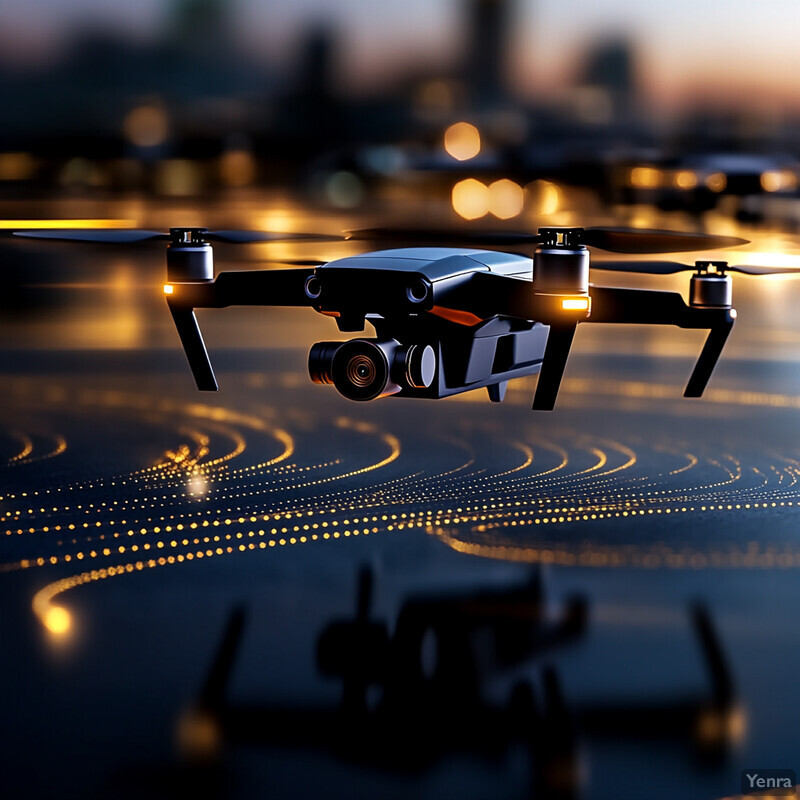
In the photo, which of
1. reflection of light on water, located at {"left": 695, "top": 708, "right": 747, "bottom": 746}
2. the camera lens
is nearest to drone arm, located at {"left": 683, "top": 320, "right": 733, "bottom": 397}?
the camera lens

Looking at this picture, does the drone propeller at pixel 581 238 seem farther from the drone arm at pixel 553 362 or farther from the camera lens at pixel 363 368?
the camera lens at pixel 363 368

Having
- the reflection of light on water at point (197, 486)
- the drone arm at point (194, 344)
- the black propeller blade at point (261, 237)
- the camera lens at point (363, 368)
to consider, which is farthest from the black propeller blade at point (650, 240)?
the reflection of light on water at point (197, 486)

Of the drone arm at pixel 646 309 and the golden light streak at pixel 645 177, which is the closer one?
the drone arm at pixel 646 309

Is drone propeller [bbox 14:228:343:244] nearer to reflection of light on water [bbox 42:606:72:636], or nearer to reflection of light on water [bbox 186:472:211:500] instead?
reflection of light on water [bbox 42:606:72:636]

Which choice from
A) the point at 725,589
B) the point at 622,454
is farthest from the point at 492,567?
the point at 622,454

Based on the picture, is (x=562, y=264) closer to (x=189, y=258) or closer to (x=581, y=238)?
(x=581, y=238)
